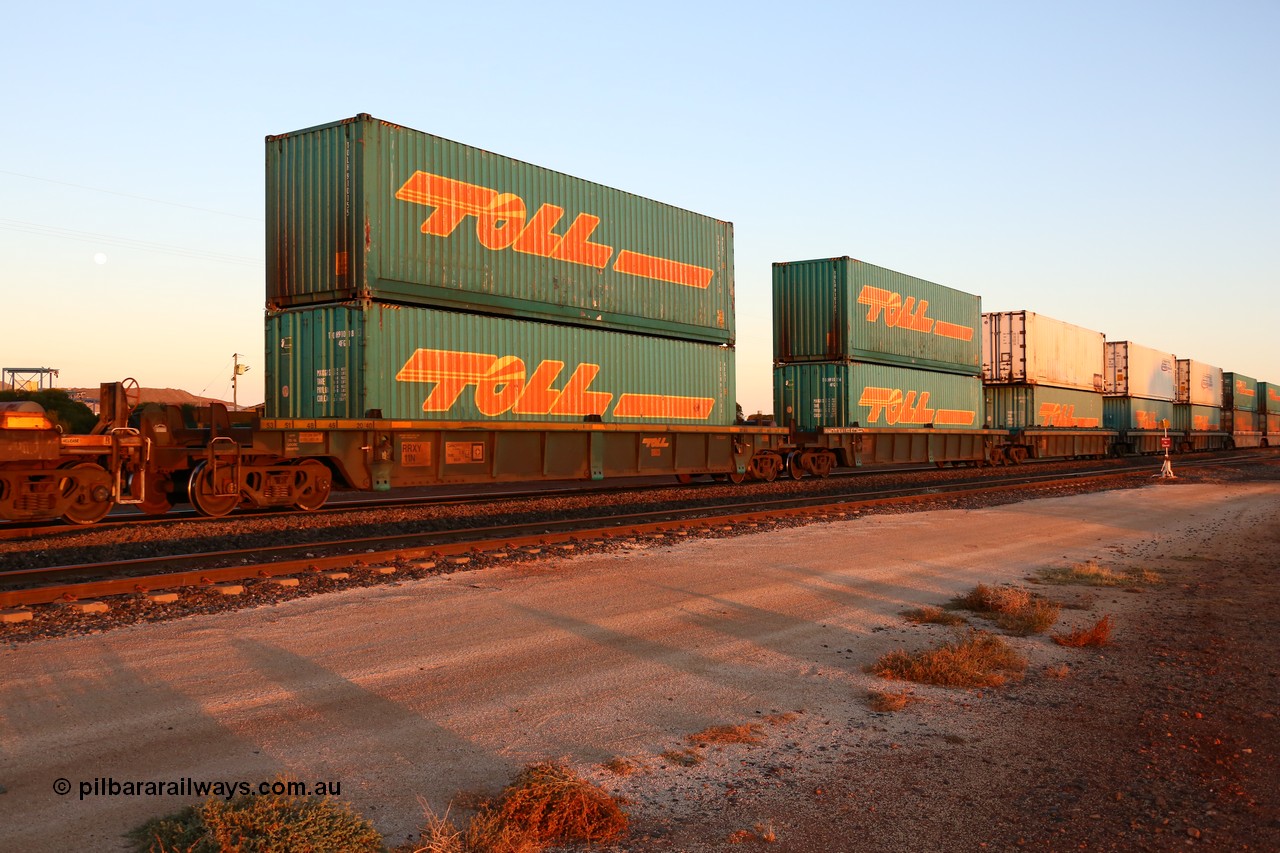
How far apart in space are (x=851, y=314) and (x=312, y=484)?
15.9 metres

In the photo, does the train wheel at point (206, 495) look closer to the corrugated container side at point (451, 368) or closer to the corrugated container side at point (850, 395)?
the corrugated container side at point (451, 368)

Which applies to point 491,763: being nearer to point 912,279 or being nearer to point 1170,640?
point 1170,640

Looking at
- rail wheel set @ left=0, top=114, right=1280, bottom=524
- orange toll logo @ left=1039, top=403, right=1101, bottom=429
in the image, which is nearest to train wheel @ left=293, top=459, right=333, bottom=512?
rail wheel set @ left=0, top=114, right=1280, bottom=524

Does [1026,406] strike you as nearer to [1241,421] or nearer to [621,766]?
[621,766]

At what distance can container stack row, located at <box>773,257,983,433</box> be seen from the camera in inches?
989

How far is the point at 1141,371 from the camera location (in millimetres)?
47156

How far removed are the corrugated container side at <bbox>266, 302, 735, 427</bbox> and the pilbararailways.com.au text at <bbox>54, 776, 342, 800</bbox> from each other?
34.6 feet

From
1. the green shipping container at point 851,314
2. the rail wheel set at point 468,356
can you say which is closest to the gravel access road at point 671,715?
the rail wheel set at point 468,356

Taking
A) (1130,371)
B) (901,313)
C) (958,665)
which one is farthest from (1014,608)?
(1130,371)

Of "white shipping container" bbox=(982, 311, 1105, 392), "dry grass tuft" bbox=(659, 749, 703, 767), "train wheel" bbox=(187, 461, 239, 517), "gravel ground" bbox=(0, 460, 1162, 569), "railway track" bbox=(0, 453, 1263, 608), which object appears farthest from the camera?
"white shipping container" bbox=(982, 311, 1105, 392)

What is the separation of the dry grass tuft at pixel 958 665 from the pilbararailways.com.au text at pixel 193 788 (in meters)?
4.01

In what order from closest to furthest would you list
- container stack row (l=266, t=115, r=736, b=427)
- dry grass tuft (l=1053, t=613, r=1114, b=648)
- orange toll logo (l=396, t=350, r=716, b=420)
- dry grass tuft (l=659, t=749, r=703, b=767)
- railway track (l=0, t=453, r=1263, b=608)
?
dry grass tuft (l=659, t=749, r=703, b=767) → dry grass tuft (l=1053, t=613, r=1114, b=648) → railway track (l=0, t=453, r=1263, b=608) → container stack row (l=266, t=115, r=736, b=427) → orange toll logo (l=396, t=350, r=716, b=420)

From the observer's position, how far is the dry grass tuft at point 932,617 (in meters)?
8.19

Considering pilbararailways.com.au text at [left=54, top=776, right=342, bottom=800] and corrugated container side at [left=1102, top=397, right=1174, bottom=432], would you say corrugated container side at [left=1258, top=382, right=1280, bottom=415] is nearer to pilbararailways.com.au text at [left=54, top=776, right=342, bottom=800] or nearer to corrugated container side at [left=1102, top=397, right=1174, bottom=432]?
corrugated container side at [left=1102, top=397, right=1174, bottom=432]
